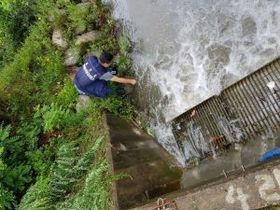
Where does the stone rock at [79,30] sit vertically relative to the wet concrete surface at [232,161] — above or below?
above

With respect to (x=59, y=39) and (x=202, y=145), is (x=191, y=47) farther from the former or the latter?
(x=59, y=39)

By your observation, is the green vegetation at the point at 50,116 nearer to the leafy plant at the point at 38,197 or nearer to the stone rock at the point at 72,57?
the leafy plant at the point at 38,197

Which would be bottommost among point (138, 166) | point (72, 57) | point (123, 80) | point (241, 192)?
point (241, 192)

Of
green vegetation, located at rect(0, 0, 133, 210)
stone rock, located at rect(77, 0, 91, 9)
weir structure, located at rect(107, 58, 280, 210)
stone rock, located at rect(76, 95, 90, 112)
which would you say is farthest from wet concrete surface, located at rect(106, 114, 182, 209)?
stone rock, located at rect(77, 0, 91, 9)

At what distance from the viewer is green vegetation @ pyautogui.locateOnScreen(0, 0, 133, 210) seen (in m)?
7.45

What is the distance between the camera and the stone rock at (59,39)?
941 centimetres

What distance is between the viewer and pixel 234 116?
7184 mm

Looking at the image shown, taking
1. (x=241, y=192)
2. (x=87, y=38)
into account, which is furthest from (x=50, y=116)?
(x=241, y=192)

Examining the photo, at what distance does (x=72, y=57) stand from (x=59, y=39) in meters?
0.58

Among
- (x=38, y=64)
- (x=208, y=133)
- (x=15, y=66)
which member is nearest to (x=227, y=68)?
(x=208, y=133)

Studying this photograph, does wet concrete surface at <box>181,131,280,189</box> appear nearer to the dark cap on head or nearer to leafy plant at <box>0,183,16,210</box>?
the dark cap on head

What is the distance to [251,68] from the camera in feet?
23.6

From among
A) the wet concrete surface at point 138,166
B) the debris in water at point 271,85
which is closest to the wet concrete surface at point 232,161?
the wet concrete surface at point 138,166

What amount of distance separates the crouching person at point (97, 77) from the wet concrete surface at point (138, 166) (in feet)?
1.85
